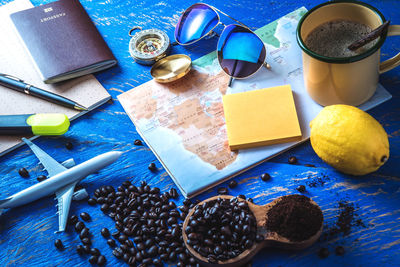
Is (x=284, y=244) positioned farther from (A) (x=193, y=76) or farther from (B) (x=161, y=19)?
(B) (x=161, y=19)

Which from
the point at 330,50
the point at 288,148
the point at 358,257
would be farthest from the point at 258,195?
the point at 330,50

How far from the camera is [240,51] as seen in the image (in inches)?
54.9

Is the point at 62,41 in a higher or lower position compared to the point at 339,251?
higher

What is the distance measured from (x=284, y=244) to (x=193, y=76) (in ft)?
2.07

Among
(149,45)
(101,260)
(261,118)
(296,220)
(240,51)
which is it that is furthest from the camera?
(149,45)

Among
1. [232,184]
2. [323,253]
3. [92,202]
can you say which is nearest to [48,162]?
[92,202]

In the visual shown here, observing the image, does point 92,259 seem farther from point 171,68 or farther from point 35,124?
point 171,68

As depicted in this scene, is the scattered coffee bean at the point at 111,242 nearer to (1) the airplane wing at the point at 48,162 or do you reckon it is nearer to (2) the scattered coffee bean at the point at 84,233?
(2) the scattered coffee bean at the point at 84,233

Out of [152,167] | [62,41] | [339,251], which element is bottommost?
[339,251]

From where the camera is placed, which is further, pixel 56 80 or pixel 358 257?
pixel 56 80

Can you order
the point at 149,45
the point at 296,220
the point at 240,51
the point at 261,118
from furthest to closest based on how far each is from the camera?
1. the point at 149,45
2. the point at 240,51
3. the point at 261,118
4. the point at 296,220

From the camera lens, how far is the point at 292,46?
1.42 metres

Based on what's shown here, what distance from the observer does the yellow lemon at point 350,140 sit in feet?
3.48

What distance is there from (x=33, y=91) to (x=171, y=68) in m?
0.47
